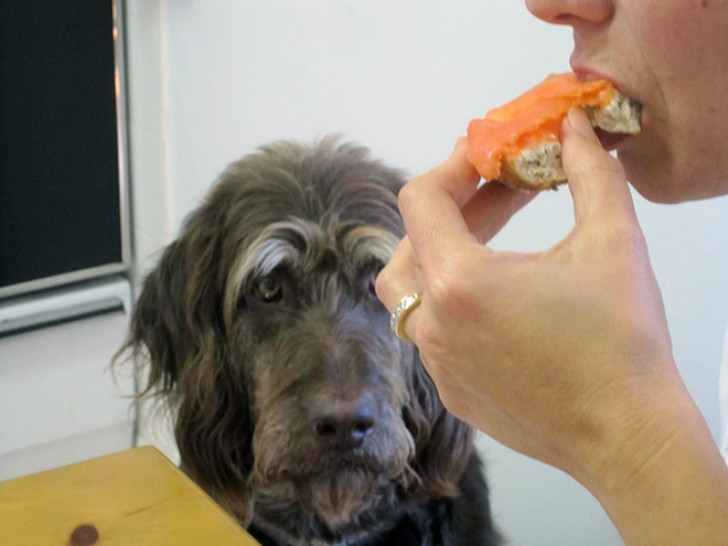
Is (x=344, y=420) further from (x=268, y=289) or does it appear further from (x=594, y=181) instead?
(x=594, y=181)

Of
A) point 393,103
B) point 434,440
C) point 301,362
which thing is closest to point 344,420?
point 301,362

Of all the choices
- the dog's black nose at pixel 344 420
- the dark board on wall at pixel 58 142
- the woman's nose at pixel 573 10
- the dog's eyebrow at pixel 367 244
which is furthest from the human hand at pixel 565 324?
the dark board on wall at pixel 58 142

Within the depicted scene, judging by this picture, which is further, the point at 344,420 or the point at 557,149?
the point at 344,420

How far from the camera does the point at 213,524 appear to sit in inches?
29.6

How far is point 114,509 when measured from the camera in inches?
31.1

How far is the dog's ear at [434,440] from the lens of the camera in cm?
138

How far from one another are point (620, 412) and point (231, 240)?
35.0 inches

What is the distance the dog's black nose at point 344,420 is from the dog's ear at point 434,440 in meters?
0.17

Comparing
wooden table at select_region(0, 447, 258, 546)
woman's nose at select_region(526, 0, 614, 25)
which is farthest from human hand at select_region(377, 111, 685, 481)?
wooden table at select_region(0, 447, 258, 546)

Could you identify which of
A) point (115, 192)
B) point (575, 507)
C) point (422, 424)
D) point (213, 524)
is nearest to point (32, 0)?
A: point (115, 192)

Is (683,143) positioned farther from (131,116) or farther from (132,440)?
(132,440)

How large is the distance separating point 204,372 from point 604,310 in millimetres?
906

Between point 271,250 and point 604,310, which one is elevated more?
point 604,310

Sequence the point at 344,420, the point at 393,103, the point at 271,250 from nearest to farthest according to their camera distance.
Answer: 1. the point at 344,420
2. the point at 271,250
3. the point at 393,103
